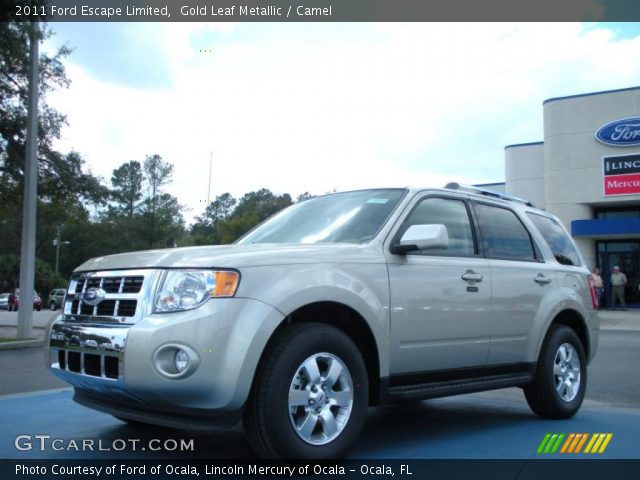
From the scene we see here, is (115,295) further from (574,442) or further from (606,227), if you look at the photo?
(606,227)

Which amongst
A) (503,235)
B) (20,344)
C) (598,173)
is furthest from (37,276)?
(503,235)

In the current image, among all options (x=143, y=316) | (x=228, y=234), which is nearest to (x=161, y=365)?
(x=143, y=316)

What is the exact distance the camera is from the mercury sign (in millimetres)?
25203

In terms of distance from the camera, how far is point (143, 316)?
3.68 metres

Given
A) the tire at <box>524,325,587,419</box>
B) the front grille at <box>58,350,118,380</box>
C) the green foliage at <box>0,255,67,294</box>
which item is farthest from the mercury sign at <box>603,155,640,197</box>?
the green foliage at <box>0,255,67,294</box>

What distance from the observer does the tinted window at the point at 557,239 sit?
627 centimetres

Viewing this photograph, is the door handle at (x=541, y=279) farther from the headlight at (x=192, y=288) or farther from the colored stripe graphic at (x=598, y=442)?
the headlight at (x=192, y=288)

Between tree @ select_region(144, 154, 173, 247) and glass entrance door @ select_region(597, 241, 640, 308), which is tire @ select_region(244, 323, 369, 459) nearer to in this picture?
glass entrance door @ select_region(597, 241, 640, 308)

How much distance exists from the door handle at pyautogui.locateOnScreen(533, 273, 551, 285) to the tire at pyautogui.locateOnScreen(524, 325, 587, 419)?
0.43 meters

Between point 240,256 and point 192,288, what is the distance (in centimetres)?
34

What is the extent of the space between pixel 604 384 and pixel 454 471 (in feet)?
16.0

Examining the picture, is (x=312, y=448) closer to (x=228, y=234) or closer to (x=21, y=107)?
(x=21, y=107)

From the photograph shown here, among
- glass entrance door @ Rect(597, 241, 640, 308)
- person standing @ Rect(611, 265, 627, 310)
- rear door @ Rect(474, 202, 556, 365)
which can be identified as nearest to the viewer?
rear door @ Rect(474, 202, 556, 365)

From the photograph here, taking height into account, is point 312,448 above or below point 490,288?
below
